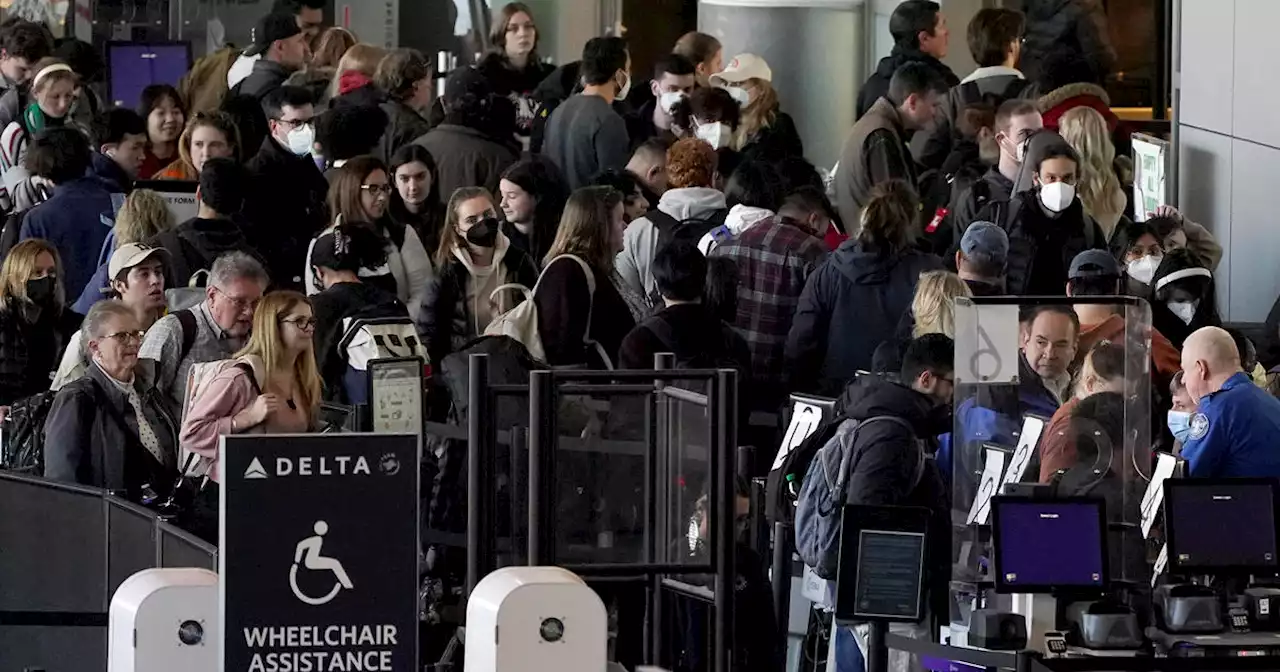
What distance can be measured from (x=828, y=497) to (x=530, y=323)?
6.52 ft

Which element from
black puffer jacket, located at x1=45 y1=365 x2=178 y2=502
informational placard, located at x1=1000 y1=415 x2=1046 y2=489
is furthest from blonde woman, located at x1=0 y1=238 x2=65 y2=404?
informational placard, located at x1=1000 y1=415 x2=1046 y2=489

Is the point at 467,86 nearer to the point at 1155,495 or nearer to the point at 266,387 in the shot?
the point at 266,387

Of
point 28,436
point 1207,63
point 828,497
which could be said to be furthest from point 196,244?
point 1207,63

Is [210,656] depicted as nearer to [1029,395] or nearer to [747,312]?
[1029,395]

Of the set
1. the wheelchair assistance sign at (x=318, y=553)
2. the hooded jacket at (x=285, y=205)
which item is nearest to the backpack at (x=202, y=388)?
the hooded jacket at (x=285, y=205)

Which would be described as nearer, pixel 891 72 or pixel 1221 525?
pixel 1221 525

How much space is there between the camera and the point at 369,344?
8.34 meters

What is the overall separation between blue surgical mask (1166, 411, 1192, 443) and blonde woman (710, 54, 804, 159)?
335 cm

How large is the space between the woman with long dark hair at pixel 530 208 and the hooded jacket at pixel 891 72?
2.48m

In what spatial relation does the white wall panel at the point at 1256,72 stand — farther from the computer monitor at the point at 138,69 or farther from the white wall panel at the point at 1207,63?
the computer monitor at the point at 138,69

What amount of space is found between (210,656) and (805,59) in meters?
10.4

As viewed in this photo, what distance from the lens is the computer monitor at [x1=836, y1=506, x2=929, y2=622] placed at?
266 inches

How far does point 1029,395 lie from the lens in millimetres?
6965

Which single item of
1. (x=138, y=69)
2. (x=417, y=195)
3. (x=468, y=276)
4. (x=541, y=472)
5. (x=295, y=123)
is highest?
(x=138, y=69)
